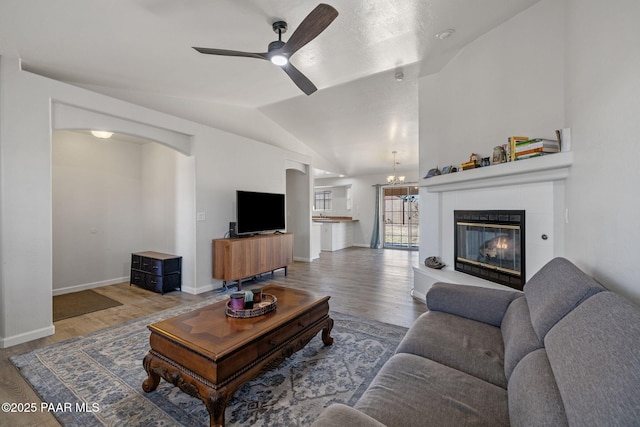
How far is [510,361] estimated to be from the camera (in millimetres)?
1326

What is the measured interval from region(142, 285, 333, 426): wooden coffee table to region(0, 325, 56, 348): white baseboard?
5.65ft

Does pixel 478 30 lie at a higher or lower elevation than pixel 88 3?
higher

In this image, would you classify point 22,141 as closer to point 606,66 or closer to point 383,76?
point 383,76

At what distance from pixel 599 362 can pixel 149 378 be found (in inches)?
92.9

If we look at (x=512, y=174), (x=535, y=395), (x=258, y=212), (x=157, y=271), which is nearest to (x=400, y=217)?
(x=258, y=212)

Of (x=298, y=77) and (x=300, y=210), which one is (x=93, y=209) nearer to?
(x=300, y=210)

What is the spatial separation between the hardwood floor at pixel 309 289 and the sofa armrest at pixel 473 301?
940 millimetres

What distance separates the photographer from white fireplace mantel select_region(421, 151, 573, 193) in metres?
2.25

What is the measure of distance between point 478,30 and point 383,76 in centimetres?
127

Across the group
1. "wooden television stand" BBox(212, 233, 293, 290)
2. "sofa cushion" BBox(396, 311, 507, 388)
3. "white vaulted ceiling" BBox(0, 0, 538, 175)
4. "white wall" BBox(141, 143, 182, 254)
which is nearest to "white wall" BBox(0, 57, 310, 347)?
"white vaulted ceiling" BBox(0, 0, 538, 175)

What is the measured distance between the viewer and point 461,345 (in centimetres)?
163

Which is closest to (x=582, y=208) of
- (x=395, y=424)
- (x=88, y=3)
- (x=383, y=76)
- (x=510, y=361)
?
(x=510, y=361)

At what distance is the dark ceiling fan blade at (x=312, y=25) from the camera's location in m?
1.81

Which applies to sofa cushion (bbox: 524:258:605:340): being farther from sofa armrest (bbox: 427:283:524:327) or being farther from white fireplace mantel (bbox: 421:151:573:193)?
white fireplace mantel (bbox: 421:151:573:193)
